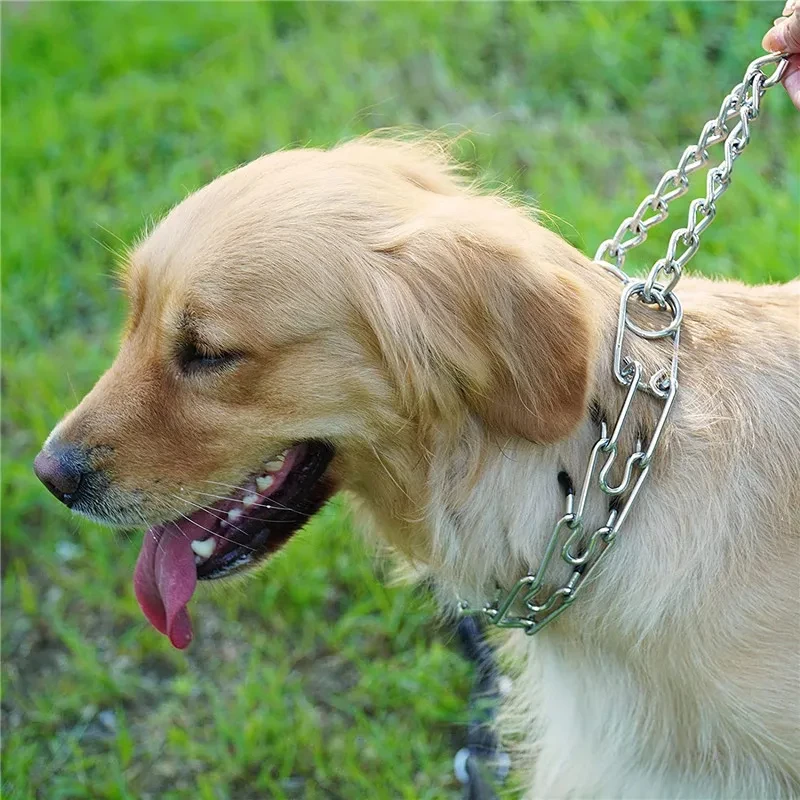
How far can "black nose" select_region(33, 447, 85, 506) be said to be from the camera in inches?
102

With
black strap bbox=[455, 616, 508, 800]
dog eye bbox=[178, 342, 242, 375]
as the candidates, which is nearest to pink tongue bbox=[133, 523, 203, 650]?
dog eye bbox=[178, 342, 242, 375]

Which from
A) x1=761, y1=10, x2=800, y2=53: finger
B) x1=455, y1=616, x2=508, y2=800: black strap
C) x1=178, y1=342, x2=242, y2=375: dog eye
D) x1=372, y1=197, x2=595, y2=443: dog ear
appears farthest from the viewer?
x1=455, y1=616, x2=508, y2=800: black strap

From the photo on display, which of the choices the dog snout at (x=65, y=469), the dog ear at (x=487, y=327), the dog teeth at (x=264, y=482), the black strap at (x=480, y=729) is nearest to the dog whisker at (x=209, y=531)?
the dog teeth at (x=264, y=482)

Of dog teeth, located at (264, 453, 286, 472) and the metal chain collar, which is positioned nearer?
the metal chain collar

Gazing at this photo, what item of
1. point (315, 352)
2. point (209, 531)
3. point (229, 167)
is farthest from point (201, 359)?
point (229, 167)

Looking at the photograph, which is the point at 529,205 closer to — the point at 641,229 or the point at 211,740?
the point at 641,229

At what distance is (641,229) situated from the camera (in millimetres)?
2670

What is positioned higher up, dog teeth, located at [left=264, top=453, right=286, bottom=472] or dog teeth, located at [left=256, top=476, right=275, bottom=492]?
dog teeth, located at [left=264, top=453, right=286, bottom=472]

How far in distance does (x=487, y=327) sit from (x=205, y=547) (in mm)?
953

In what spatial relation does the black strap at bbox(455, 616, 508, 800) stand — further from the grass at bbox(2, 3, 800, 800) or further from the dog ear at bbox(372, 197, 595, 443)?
the dog ear at bbox(372, 197, 595, 443)

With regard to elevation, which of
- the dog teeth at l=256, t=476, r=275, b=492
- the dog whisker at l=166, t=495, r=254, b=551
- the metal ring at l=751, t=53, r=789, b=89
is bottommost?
the dog whisker at l=166, t=495, r=254, b=551

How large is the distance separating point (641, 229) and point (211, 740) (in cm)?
220

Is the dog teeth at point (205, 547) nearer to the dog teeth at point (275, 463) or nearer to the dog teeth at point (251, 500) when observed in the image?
the dog teeth at point (251, 500)

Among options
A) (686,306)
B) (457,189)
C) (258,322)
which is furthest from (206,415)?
(686,306)
